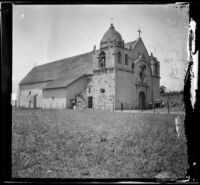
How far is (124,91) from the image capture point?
21.7 feet

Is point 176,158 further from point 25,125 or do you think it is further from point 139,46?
point 25,125

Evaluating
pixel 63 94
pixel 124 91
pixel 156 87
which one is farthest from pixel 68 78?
pixel 156 87

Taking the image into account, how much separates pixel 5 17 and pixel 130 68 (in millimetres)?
4095

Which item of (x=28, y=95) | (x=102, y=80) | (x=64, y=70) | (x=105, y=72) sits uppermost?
(x=64, y=70)

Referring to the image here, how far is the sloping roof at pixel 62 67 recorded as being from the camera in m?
6.27

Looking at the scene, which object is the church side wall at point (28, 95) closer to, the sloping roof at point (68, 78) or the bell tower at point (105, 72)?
the sloping roof at point (68, 78)

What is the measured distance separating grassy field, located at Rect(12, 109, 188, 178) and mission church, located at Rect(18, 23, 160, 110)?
1.20 ft

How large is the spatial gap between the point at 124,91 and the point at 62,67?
2167 mm

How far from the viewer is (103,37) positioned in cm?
591

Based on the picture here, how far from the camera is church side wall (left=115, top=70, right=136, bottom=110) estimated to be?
6430mm

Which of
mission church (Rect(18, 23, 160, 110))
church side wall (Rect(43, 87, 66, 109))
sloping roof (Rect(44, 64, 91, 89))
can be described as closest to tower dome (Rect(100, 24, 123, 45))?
mission church (Rect(18, 23, 160, 110))

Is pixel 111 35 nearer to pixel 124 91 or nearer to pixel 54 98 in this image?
pixel 124 91

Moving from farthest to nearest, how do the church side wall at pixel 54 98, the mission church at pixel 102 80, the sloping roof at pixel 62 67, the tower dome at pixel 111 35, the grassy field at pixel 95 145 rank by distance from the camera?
the church side wall at pixel 54 98
the sloping roof at pixel 62 67
the mission church at pixel 102 80
the tower dome at pixel 111 35
the grassy field at pixel 95 145

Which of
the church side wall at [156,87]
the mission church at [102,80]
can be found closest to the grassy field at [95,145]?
the mission church at [102,80]
